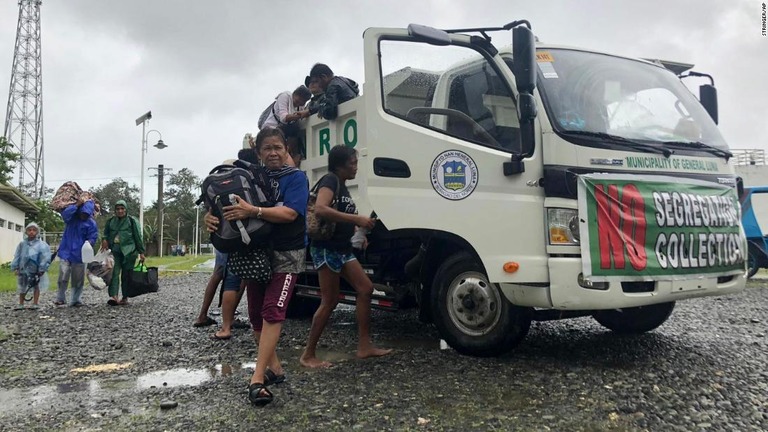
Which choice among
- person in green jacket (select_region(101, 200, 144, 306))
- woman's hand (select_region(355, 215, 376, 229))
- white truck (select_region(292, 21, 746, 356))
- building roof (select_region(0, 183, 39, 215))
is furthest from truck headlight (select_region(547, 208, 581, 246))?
building roof (select_region(0, 183, 39, 215))

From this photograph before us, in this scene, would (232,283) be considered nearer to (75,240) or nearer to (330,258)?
(330,258)

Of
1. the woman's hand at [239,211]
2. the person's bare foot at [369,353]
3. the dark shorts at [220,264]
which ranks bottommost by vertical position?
the person's bare foot at [369,353]

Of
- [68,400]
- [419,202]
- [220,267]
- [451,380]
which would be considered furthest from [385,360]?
[220,267]

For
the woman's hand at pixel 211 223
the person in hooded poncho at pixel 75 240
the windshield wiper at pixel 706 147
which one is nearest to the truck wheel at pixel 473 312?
the windshield wiper at pixel 706 147

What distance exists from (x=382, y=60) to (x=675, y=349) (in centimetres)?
340

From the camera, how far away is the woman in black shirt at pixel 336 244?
428 centimetres

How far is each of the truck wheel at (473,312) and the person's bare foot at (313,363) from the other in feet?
3.08

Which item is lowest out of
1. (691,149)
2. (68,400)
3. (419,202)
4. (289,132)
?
(68,400)

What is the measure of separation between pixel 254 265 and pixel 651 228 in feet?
8.85

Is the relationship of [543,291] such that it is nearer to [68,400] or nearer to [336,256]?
[336,256]

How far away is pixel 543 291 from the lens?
396 centimetres

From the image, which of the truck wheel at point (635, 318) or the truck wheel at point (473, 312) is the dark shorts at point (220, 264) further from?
the truck wheel at point (635, 318)

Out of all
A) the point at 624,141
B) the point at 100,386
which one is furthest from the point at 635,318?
the point at 100,386

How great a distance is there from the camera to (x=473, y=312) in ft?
14.6
